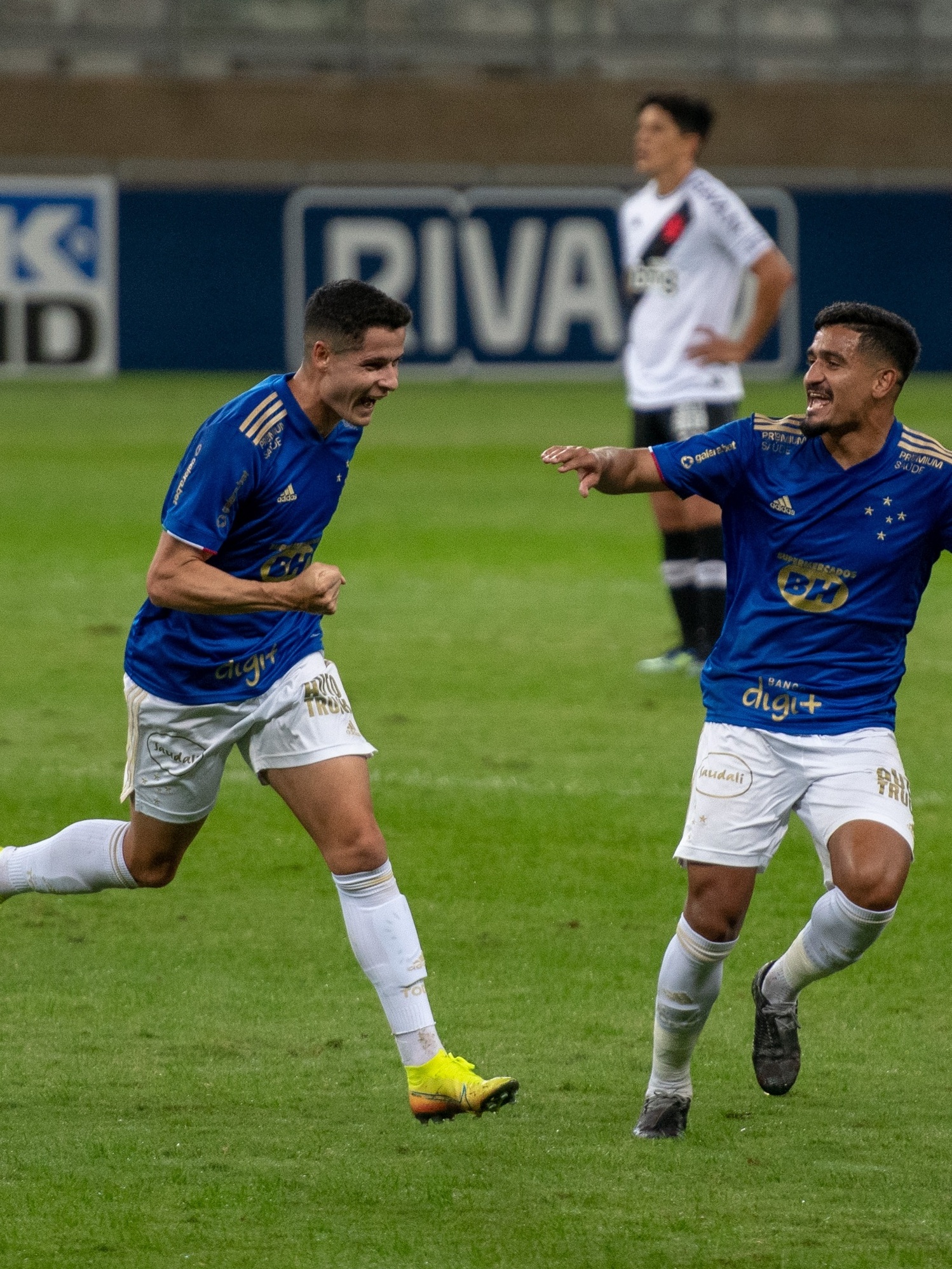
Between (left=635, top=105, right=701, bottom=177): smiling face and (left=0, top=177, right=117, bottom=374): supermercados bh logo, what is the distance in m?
13.9

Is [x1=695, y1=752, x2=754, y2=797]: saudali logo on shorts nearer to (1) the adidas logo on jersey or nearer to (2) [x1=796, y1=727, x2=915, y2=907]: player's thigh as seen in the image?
(2) [x1=796, y1=727, x2=915, y2=907]: player's thigh

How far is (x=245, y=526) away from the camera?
5.05 m

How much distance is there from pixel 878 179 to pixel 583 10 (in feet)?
19.6

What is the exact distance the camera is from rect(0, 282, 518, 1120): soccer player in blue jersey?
4.84 metres

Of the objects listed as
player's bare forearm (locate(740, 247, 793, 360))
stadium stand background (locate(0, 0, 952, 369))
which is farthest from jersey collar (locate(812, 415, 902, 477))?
stadium stand background (locate(0, 0, 952, 369))

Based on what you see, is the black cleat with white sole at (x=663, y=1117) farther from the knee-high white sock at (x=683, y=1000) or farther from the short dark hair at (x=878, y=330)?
the short dark hair at (x=878, y=330)

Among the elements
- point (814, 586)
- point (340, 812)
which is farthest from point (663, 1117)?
point (814, 586)

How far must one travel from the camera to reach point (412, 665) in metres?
10.7

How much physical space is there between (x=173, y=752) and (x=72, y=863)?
1.69ft

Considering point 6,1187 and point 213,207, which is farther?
point 213,207

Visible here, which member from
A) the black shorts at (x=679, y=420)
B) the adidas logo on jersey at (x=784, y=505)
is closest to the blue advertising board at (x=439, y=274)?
the black shorts at (x=679, y=420)

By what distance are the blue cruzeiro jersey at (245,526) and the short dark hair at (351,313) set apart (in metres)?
0.19

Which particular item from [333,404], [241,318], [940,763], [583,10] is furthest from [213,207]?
[333,404]

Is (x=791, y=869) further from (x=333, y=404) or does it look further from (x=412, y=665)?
(x=412, y=665)
